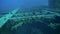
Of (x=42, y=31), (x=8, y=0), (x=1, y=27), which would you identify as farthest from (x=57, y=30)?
(x=8, y=0)

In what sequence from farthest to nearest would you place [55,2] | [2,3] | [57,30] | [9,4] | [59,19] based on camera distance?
[55,2] → [9,4] → [2,3] → [59,19] → [57,30]

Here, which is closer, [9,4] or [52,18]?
[52,18]

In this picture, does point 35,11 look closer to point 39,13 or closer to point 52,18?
point 39,13

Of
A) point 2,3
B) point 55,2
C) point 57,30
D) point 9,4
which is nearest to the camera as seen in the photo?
point 57,30

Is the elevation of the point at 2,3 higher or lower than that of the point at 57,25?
higher

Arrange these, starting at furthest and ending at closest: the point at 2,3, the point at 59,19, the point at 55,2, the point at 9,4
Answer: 1. the point at 55,2
2. the point at 9,4
3. the point at 2,3
4. the point at 59,19

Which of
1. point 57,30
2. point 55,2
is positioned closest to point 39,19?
point 57,30

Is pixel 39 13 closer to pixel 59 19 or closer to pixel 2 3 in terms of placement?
pixel 59 19

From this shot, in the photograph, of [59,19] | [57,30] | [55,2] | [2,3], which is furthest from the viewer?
[55,2]

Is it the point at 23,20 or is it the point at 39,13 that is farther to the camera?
the point at 39,13
